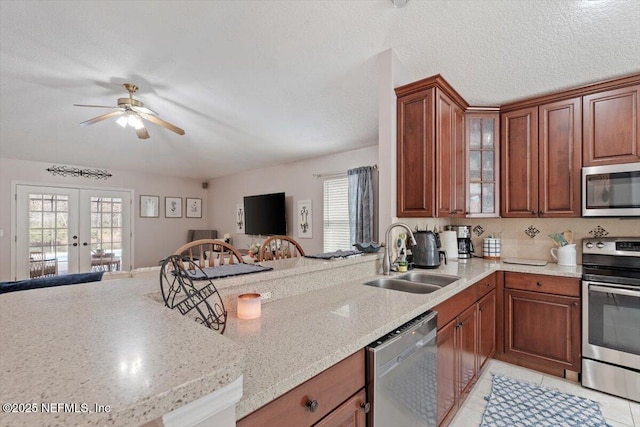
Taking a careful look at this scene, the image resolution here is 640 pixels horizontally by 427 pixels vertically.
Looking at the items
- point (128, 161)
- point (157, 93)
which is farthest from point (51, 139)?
point (157, 93)

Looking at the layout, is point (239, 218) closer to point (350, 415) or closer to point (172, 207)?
point (172, 207)

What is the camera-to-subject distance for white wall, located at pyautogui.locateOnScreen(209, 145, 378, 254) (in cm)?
473

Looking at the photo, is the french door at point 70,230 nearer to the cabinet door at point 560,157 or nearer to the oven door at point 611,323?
the cabinet door at point 560,157

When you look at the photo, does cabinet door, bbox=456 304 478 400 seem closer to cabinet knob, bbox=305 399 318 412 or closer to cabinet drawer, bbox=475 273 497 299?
cabinet drawer, bbox=475 273 497 299

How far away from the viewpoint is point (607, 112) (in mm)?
2369

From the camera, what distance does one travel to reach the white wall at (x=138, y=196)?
4.88 m

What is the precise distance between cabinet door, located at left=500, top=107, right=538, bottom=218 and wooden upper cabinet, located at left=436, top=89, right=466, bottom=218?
0.46 m

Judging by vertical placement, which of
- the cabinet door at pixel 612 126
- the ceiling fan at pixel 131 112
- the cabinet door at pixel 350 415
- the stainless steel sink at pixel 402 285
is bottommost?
the cabinet door at pixel 350 415

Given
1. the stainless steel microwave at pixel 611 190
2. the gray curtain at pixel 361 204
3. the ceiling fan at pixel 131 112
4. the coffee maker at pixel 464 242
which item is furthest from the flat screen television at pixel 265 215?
the stainless steel microwave at pixel 611 190

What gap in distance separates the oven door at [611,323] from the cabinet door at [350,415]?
2.22 metres

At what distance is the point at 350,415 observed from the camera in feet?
3.15

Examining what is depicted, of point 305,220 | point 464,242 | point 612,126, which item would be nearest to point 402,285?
point 464,242

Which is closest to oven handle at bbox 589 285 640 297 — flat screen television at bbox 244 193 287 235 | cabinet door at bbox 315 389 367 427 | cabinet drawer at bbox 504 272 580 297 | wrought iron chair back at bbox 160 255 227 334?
cabinet drawer at bbox 504 272 580 297

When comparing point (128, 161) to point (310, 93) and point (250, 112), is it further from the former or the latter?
point (310, 93)
